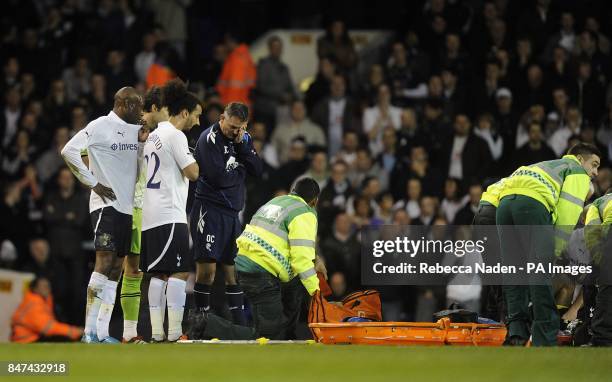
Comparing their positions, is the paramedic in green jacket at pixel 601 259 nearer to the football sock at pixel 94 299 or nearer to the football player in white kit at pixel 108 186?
the football player in white kit at pixel 108 186

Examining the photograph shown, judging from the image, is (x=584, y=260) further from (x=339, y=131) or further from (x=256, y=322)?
(x=339, y=131)

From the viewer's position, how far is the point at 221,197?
12484 mm

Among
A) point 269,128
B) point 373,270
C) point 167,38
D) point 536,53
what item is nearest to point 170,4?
point 167,38

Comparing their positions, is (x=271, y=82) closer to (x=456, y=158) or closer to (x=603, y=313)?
→ (x=456, y=158)

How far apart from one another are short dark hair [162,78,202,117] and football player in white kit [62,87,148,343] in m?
0.25

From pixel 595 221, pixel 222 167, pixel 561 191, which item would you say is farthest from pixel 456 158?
pixel 222 167

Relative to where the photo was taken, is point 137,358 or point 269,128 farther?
point 269,128

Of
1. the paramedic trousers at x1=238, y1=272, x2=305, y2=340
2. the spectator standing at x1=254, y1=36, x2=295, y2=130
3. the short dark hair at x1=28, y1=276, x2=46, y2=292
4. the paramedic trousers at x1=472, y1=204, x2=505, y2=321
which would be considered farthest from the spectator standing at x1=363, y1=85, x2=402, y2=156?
the paramedic trousers at x1=238, y1=272, x2=305, y2=340

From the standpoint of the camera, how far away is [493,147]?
1911 centimetres

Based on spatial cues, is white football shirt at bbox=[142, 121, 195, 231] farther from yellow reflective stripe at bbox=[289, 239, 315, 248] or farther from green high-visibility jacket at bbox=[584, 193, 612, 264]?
green high-visibility jacket at bbox=[584, 193, 612, 264]

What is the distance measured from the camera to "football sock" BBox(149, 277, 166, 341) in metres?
11.9

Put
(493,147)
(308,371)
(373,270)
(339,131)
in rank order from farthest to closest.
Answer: (339,131), (493,147), (373,270), (308,371)

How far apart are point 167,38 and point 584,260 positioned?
38.6 feet

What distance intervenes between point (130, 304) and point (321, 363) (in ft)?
9.29
